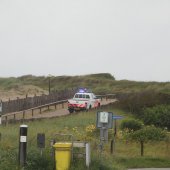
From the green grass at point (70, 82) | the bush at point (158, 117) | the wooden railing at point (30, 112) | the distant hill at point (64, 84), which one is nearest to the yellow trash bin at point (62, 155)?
the wooden railing at point (30, 112)

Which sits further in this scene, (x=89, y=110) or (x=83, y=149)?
(x=89, y=110)

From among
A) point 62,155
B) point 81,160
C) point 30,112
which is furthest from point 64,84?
point 62,155

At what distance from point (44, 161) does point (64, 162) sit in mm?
550

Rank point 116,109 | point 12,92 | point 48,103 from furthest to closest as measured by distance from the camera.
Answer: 1. point 12,92
2. point 48,103
3. point 116,109

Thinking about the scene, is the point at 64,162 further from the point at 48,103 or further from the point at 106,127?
the point at 48,103

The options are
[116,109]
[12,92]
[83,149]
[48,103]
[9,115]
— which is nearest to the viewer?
[83,149]

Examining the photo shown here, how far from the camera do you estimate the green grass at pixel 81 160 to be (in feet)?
45.2

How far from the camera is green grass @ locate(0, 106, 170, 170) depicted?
1379 cm

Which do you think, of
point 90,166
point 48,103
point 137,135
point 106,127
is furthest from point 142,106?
point 90,166

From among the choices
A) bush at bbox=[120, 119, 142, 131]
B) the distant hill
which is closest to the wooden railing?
bush at bbox=[120, 119, 142, 131]

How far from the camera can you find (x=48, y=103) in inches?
2021

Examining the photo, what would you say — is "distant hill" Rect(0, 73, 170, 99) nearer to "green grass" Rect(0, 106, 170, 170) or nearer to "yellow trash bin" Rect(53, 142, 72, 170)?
"green grass" Rect(0, 106, 170, 170)

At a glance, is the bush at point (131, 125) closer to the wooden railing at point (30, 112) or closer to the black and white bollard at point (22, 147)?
the wooden railing at point (30, 112)

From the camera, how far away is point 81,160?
14.0 meters
